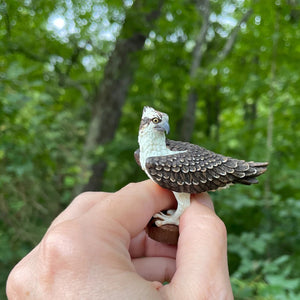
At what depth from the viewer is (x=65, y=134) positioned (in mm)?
3609

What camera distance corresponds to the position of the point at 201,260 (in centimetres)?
112

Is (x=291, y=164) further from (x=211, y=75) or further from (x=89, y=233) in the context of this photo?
(x=89, y=233)

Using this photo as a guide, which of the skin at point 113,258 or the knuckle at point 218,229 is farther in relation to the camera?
the knuckle at point 218,229

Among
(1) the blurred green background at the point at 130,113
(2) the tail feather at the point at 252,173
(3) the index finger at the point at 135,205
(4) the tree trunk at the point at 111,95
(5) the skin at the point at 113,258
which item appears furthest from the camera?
(4) the tree trunk at the point at 111,95

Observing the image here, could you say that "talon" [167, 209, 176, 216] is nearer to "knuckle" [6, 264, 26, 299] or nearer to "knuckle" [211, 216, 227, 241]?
"knuckle" [211, 216, 227, 241]

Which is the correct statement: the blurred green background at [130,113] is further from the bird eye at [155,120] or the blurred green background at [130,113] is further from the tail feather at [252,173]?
the bird eye at [155,120]

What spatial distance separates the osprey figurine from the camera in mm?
1332

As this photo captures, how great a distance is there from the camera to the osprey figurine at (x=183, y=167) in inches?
52.4

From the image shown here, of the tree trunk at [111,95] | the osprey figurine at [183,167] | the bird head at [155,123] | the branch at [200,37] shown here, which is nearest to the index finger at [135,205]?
the osprey figurine at [183,167]

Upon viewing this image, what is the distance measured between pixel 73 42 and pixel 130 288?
3.87 m

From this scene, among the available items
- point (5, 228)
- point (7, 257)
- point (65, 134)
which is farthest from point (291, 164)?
point (5, 228)

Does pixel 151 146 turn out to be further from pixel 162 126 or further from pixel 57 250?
pixel 57 250

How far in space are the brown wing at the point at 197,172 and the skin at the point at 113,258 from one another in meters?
0.14

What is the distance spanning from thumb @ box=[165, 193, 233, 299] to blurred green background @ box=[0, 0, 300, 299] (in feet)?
2.38
